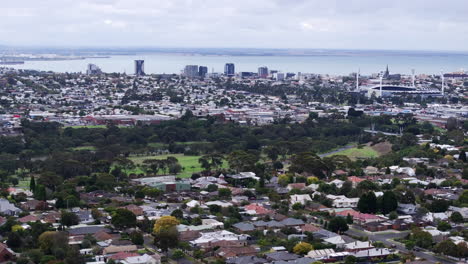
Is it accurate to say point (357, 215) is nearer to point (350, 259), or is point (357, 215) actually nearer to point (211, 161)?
point (350, 259)

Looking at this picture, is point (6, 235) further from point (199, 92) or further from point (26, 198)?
point (199, 92)

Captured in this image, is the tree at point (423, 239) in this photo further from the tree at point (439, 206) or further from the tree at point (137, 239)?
the tree at point (137, 239)

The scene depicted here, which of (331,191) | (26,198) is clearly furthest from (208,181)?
(26,198)

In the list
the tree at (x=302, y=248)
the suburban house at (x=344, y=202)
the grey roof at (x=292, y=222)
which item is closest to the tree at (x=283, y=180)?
the suburban house at (x=344, y=202)

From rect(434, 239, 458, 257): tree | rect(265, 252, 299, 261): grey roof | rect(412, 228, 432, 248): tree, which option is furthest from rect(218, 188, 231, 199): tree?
rect(434, 239, 458, 257): tree

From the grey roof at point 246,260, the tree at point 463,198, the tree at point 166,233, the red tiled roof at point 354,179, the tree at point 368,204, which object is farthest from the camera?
the red tiled roof at point 354,179

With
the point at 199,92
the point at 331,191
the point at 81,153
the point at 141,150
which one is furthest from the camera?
the point at 199,92

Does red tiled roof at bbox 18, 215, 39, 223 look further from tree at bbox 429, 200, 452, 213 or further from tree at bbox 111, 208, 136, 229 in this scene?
tree at bbox 429, 200, 452, 213
